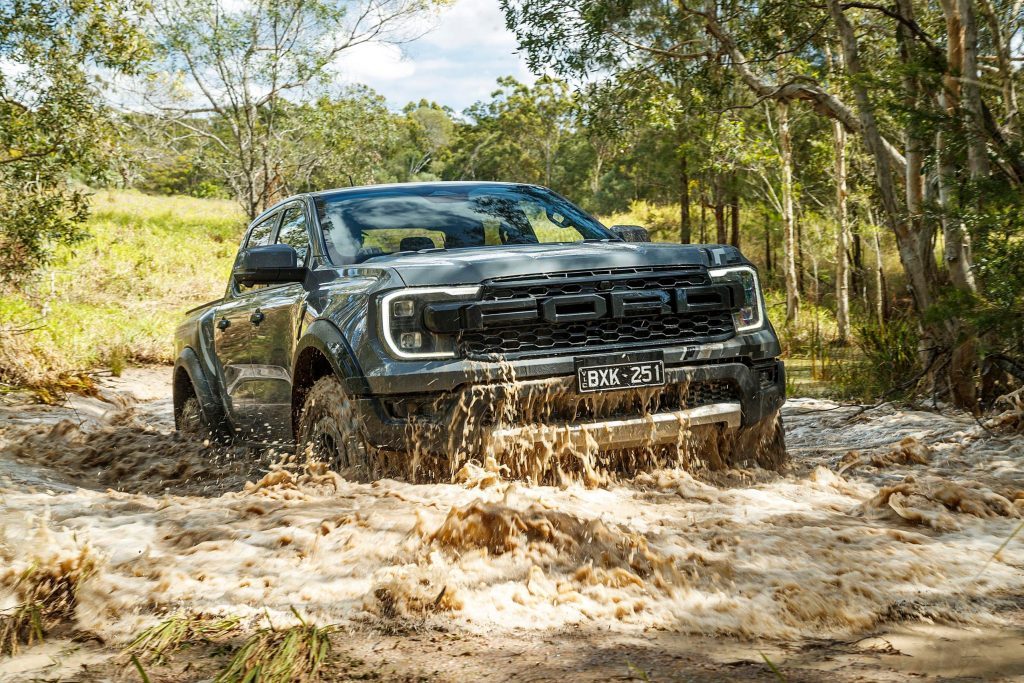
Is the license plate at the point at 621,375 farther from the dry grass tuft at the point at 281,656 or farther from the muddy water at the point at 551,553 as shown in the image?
the dry grass tuft at the point at 281,656

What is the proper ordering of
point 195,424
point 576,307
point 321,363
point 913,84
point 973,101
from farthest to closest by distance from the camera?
1. point 913,84
2. point 973,101
3. point 195,424
4. point 321,363
5. point 576,307

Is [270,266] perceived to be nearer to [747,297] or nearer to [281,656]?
[747,297]

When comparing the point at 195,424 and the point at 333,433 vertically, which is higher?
the point at 333,433

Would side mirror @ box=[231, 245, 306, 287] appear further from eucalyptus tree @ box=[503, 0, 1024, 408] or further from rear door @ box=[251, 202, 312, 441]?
eucalyptus tree @ box=[503, 0, 1024, 408]

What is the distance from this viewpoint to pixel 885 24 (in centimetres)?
1367

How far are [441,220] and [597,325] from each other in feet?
4.62

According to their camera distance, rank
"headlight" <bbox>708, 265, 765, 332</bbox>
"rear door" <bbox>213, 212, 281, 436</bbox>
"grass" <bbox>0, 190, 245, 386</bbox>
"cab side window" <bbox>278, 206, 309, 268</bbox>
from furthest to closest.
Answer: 1. "grass" <bbox>0, 190, 245, 386</bbox>
2. "rear door" <bbox>213, 212, 281, 436</bbox>
3. "cab side window" <bbox>278, 206, 309, 268</bbox>
4. "headlight" <bbox>708, 265, 765, 332</bbox>

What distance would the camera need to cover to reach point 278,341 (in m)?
5.59

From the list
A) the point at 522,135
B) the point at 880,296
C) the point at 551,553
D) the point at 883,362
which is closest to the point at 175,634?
the point at 551,553

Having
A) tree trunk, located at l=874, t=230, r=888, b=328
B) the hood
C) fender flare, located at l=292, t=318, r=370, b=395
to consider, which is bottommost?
tree trunk, located at l=874, t=230, r=888, b=328

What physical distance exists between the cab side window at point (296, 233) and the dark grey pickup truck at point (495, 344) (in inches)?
1.3

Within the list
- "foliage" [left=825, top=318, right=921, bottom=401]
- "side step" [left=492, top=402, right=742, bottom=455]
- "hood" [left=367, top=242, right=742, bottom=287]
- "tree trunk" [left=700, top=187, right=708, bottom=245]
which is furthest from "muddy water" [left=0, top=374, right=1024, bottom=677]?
"tree trunk" [left=700, top=187, right=708, bottom=245]

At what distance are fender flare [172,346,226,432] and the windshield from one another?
167 cm

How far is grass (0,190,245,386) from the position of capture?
11.2 m
